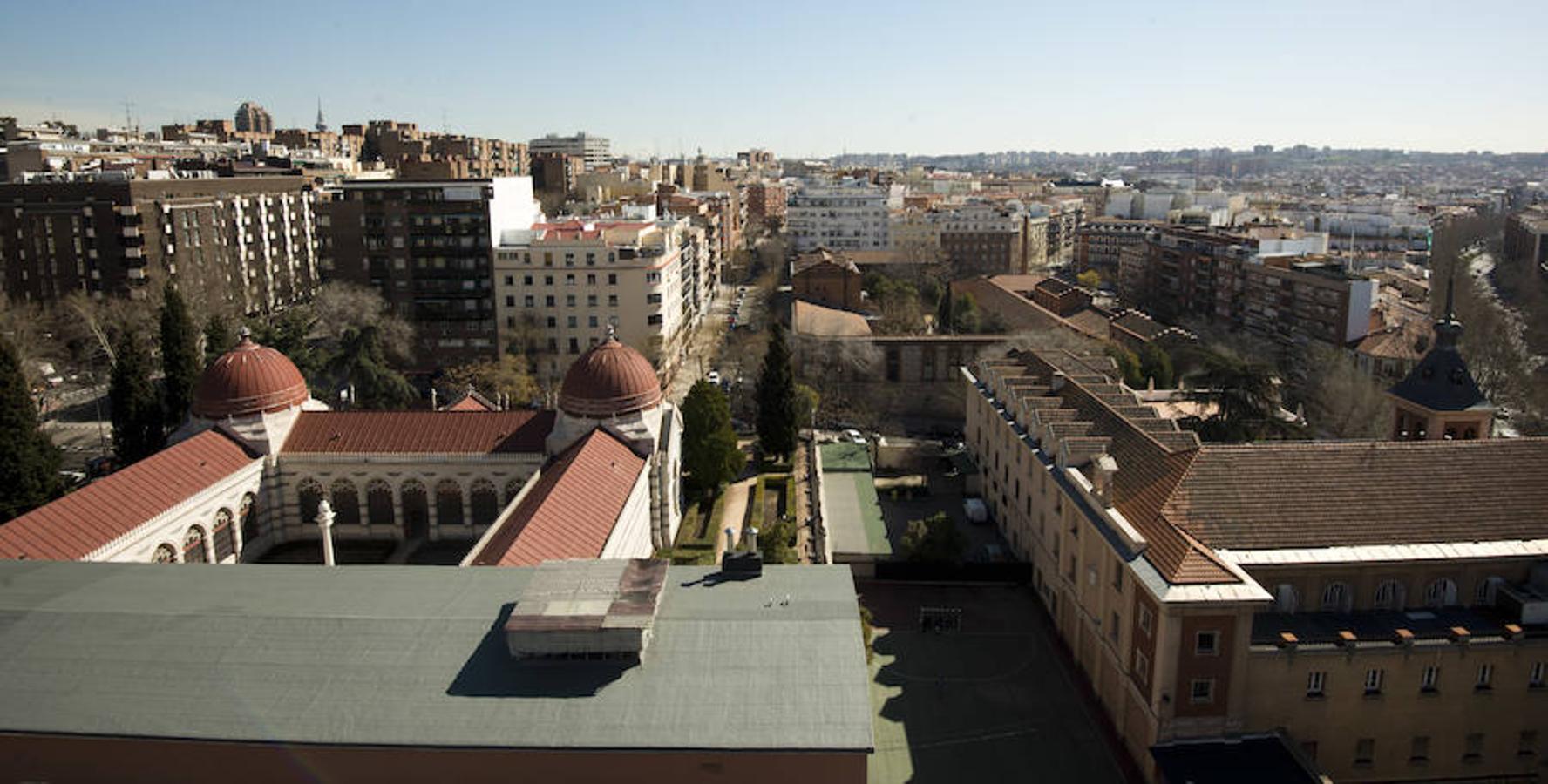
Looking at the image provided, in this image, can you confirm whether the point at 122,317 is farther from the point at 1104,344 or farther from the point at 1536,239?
the point at 1536,239

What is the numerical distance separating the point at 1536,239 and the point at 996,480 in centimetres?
11274

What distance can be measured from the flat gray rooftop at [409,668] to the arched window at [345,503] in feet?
58.8

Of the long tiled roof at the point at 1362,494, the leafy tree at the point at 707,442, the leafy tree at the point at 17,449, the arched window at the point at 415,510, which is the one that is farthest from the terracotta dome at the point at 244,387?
the long tiled roof at the point at 1362,494

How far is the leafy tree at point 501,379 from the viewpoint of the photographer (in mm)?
72062

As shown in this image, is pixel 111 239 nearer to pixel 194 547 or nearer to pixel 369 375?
pixel 369 375

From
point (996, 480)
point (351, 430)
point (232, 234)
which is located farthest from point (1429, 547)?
point (232, 234)

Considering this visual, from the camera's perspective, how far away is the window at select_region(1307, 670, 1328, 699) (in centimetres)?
3181

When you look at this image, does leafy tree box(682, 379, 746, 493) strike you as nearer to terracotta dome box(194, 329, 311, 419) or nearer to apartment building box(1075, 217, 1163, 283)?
terracotta dome box(194, 329, 311, 419)

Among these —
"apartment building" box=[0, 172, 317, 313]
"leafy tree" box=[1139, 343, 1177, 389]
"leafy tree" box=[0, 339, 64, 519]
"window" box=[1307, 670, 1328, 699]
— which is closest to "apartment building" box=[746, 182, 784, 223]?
"apartment building" box=[0, 172, 317, 313]

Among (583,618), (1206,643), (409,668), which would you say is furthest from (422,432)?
(1206,643)

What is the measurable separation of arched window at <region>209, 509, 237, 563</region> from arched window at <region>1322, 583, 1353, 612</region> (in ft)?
143

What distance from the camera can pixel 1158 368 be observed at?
77.4 m

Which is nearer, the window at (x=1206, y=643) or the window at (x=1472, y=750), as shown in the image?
the window at (x=1206, y=643)

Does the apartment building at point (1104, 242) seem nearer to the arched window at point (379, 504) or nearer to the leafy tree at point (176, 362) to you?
the arched window at point (379, 504)
